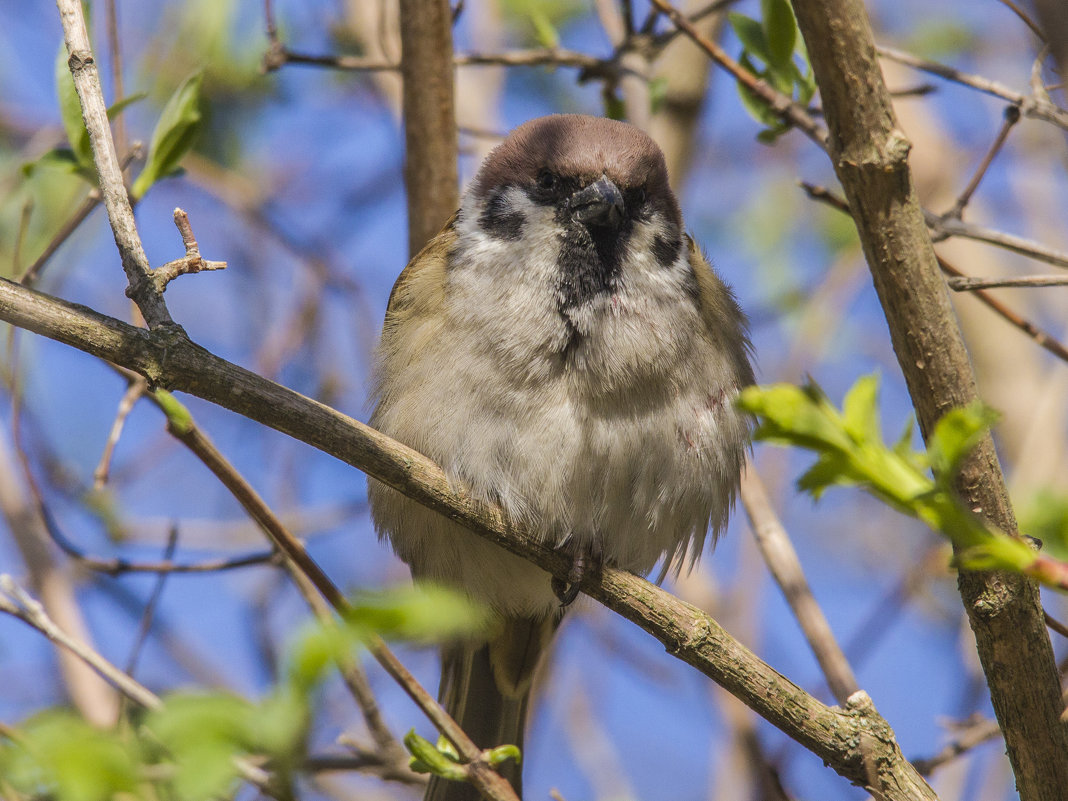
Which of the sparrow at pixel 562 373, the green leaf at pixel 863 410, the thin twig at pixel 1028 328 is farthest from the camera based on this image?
the sparrow at pixel 562 373

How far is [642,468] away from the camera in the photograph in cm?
301

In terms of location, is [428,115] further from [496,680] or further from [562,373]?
[496,680]

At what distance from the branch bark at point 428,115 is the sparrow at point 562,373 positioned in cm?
15

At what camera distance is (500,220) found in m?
3.30

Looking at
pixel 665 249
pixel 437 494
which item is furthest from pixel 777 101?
pixel 437 494

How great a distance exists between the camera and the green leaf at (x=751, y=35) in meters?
2.79

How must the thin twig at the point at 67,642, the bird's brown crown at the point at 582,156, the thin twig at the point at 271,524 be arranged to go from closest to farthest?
the thin twig at the point at 271,524
the thin twig at the point at 67,642
the bird's brown crown at the point at 582,156

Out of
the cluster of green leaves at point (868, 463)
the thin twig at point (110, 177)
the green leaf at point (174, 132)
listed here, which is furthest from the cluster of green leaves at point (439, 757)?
the green leaf at point (174, 132)

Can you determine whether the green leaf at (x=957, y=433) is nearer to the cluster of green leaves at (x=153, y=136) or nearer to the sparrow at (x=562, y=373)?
the sparrow at (x=562, y=373)

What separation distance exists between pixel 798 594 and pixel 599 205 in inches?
48.1

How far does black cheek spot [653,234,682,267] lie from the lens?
3223 mm

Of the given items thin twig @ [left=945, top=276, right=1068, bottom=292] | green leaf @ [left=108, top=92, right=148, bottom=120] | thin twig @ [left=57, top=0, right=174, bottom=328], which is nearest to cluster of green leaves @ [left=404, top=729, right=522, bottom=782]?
thin twig @ [left=57, top=0, right=174, bottom=328]

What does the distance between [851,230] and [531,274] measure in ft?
9.31

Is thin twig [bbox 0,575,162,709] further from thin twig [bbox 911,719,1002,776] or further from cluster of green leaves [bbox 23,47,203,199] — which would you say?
thin twig [bbox 911,719,1002,776]
